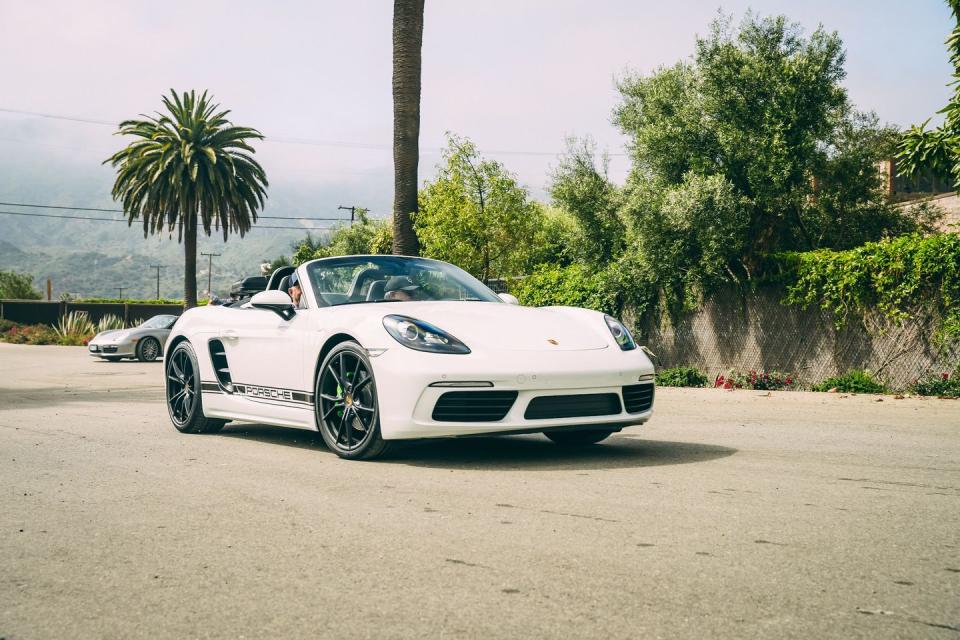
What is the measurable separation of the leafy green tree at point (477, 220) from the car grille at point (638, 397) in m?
14.0

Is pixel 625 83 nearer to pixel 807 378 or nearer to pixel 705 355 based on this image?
pixel 705 355

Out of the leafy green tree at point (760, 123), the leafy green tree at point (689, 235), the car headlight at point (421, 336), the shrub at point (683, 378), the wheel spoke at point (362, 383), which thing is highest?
the leafy green tree at point (760, 123)

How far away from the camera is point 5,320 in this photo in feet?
169

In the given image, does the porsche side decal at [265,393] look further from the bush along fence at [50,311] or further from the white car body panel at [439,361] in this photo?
the bush along fence at [50,311]

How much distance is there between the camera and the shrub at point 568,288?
64.3 ft

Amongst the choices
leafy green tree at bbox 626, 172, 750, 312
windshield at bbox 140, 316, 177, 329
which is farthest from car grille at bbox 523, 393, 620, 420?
windshield at bbox 140, 316, 177, 329

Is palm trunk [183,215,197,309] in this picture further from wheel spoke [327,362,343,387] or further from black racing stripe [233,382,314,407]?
wheel spoke [327,362,343,387]

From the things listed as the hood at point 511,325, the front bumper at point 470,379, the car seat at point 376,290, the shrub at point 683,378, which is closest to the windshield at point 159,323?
the shrub at point 683,378

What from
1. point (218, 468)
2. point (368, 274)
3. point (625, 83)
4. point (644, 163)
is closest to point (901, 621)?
point (218, 468)

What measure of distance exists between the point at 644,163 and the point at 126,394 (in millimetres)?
10843

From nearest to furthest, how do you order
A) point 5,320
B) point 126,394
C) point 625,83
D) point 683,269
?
point 126,394, point 683,269, point 625,83, point 5,320

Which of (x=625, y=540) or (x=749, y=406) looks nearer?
(x=625, y=540)

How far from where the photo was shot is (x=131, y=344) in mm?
27672

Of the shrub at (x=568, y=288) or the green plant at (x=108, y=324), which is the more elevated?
the shrub at (x=568, y=288)
